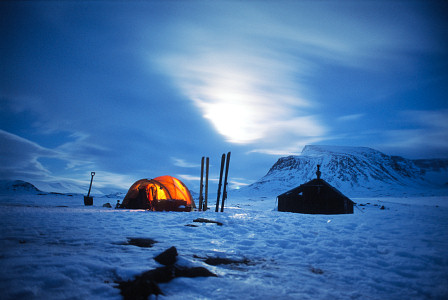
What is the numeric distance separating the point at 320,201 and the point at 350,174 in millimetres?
142095

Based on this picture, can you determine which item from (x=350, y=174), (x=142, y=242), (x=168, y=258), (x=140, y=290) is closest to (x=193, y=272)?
(x=168, y=258)

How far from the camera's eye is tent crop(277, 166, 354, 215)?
22.3m

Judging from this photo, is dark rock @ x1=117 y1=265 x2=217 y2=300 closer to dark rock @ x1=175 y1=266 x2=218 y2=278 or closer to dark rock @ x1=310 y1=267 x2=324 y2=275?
dark rock @ x1=175 y1=266 x2=218 y2=278

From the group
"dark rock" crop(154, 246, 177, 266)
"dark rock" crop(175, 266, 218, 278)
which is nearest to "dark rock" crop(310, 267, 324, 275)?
"dark rock" crop(175, 266, 218, 278)

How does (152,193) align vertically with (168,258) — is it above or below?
above

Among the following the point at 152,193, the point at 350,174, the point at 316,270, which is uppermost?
the point at 350,174

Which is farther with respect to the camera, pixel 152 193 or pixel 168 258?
pixel 152 193

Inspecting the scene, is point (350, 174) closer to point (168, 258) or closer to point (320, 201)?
point (320, 201)

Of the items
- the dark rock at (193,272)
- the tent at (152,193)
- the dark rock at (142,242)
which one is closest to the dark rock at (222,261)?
the dark rock at (193,272)

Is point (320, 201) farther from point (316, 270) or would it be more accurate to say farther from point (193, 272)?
point (193, 272)

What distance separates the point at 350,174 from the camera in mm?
145875

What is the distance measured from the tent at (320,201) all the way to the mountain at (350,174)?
101 m

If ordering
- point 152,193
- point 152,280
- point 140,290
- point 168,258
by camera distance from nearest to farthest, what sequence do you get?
point 140,290 < point 152,280 < point 168,258 < point 152,193

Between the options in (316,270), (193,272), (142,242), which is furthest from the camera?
(142,242)
